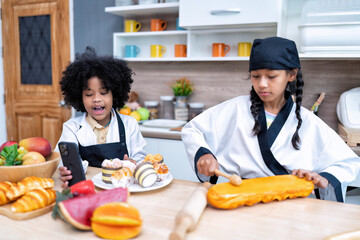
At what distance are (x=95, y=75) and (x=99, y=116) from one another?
8.0 inches

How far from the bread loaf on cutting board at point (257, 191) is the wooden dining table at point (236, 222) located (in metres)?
0.02

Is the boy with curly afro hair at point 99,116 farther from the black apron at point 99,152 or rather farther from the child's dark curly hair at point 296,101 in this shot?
the child's dark curly hair at point 296,101

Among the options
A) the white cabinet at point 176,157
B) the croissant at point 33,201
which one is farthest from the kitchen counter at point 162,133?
the croissant at point 33,201

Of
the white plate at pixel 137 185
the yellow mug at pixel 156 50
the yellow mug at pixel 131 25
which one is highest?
the yellow mug at pixel 131 25

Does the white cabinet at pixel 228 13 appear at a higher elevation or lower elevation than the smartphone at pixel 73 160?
higher

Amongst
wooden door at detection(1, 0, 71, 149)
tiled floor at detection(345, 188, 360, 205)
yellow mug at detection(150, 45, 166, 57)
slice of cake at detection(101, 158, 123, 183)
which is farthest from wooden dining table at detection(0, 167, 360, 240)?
wooden door at detection(1, 0, 71, 149)

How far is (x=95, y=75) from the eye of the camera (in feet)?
5.39

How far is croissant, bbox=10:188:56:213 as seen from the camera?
2.91 ft

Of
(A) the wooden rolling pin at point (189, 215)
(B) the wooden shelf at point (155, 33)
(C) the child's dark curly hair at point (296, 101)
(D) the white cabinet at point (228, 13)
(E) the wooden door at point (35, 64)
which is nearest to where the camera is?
(A) the wooden rolling pin at point (189, 215)

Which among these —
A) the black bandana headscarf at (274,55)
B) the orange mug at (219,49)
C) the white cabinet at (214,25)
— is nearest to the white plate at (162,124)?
the white cabinet at (214,25)

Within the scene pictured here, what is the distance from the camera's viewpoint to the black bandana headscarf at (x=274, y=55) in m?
1.22

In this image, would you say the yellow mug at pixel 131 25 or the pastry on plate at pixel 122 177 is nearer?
the pastry on plate at pixel 122 177

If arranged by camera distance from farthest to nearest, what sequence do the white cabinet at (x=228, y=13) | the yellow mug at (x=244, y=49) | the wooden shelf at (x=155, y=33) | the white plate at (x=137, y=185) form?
the wooden shelf at (x=155, y=33)
the yellow mug at (x=244, y=49)
the white cabinet at (x=228, y=13)
the white plate at (x=137, y=185)

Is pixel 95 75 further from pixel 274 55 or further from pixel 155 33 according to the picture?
pixel 155 33
